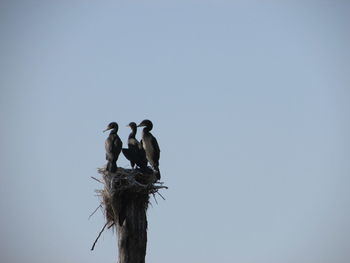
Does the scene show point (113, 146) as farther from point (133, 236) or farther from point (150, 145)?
point (133, 236)

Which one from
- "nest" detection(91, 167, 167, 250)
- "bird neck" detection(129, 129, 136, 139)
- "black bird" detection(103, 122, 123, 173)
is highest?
"bird neck" detection(129, 129, 136, 139)

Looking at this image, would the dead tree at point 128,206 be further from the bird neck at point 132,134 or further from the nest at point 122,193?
the bird neck at point 132,134

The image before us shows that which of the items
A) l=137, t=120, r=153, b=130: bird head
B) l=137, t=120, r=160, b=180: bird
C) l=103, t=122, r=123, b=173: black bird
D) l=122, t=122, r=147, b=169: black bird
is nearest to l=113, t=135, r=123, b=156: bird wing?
l=103, t=122, r=123, b=173: black bird

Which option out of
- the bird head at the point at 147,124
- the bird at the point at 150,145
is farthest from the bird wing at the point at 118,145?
the bird head at the point at 147,124

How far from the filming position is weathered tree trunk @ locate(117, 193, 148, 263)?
1220 cm

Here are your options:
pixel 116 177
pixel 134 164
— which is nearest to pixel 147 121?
pixel 134 164

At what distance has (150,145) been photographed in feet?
59.9

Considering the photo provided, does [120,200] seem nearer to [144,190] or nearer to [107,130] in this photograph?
[144,190]

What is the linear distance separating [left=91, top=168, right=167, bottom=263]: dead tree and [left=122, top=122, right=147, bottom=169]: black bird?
234 cm

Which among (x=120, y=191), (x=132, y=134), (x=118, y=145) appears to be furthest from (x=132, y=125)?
(x=120, y=191)

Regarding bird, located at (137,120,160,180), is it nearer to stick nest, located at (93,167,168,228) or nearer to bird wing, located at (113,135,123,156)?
bird wing, located at (113,135,123,156)

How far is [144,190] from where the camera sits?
43.8ft

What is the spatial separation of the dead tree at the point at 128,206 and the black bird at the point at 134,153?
92.0 inches

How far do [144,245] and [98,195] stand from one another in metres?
1.95
